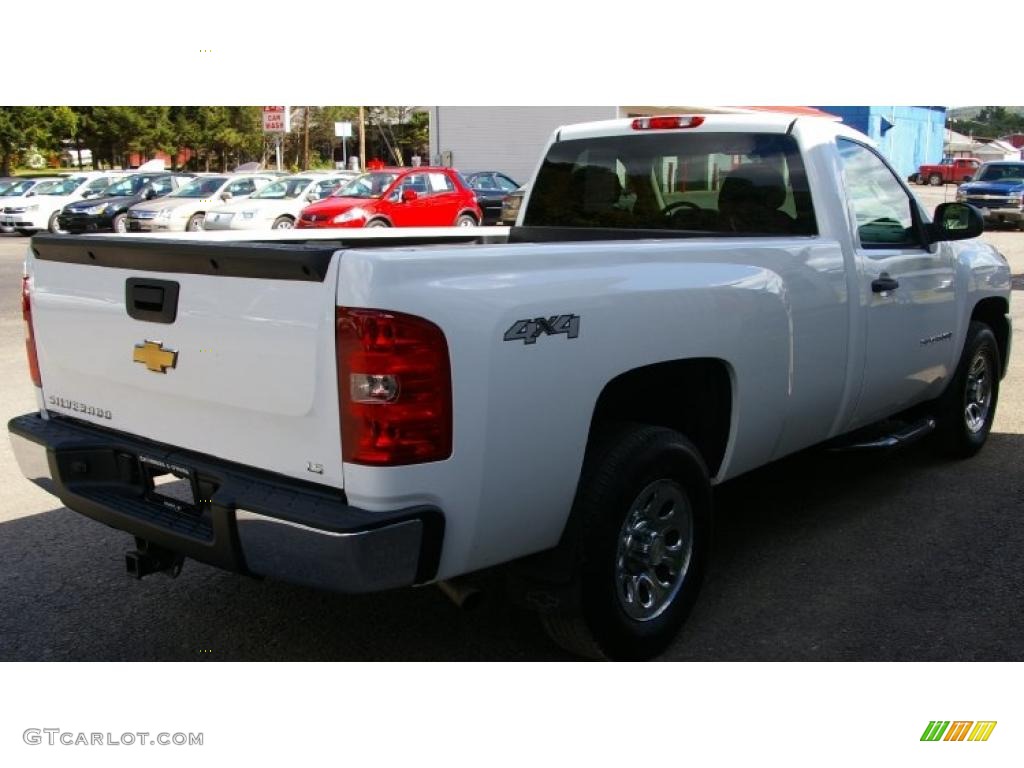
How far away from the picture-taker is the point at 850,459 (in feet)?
21.0

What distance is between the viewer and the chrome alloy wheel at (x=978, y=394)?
20.1 feet

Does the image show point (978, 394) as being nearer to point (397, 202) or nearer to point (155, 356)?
point (155, 356)

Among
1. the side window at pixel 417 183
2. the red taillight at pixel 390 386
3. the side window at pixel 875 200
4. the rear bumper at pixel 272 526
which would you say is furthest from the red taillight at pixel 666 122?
the side window at pixel 417 183

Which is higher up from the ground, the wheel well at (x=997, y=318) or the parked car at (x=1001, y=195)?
the wheel well at (x=997, y=318)

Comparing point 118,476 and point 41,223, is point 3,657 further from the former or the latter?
point 41,223

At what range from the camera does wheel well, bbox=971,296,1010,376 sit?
6.20 meters

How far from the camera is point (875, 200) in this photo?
5.08 metres

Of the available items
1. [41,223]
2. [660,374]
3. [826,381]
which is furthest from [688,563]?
[41,223]

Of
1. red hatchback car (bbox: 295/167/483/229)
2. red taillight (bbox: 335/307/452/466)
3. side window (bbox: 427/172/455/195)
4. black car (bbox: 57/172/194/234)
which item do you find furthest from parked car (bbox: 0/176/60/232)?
red taillight (bbox: 335/307/452/466)

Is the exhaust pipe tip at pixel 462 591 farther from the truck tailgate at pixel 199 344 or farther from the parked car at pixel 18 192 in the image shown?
the parked car at pixel 18 192

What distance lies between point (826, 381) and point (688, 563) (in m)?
1.15

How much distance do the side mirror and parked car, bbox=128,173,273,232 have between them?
18602mm

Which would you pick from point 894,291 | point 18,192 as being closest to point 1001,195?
point 18,192

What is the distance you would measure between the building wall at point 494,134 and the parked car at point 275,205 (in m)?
18.0
